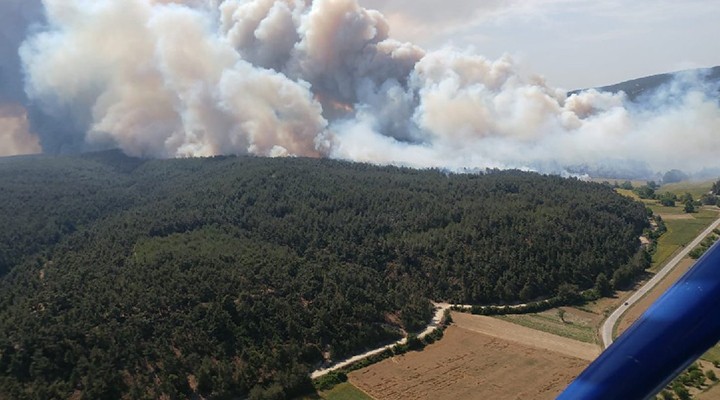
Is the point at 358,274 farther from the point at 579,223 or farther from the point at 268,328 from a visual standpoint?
the point at 579,223

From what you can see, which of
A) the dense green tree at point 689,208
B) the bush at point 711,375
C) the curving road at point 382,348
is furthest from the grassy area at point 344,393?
the dense green tree at point 689,208

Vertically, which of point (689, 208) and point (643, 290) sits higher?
point (689, 208)

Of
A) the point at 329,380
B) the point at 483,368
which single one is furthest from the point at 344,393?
the point at 483,368

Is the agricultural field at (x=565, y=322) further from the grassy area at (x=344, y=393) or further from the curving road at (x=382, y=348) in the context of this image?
the grassy area at (x=344, y=393)

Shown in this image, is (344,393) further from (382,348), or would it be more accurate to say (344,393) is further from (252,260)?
(252,260)

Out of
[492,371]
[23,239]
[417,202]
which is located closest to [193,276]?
[492,371]

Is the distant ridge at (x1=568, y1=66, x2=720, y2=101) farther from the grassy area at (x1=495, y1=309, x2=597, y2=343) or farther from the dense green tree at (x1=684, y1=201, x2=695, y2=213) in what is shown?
the grassy area at (x1=495, y1=309, x2=597, y2=343)
